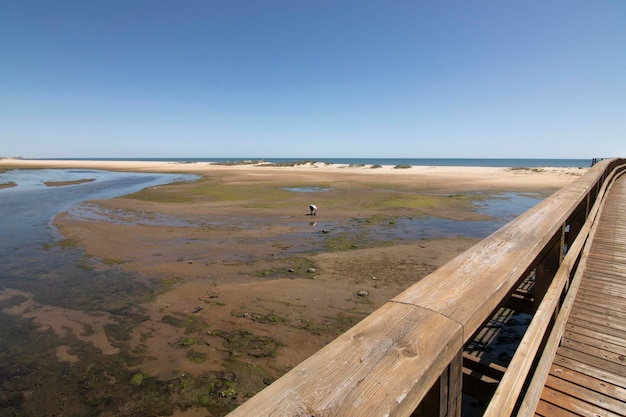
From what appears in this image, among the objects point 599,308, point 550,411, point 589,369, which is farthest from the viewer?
point 599,308

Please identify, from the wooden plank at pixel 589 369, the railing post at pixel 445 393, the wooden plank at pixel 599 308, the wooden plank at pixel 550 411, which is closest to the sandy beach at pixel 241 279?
the wooden plank at pixel 550 411

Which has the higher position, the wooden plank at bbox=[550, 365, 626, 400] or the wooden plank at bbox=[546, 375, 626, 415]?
the wooden plank at bbox=[550, 365, 626, 400]

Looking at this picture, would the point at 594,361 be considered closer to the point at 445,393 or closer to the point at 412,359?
the point at 445,393

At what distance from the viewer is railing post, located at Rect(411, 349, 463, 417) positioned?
1.22 metres

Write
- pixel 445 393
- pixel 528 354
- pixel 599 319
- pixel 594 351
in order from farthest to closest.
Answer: pixel 599 319
pixel 594 351
pixel 528 354
pixel 445 393

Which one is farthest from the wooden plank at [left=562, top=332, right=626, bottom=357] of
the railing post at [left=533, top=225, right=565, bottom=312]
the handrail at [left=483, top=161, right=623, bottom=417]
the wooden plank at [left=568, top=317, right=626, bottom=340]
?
the railing post at [left=533, top=225, right=565, bottom=312]

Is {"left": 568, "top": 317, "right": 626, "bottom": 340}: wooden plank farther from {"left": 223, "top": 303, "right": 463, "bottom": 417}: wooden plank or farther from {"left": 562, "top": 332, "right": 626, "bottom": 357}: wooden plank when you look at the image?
{"left": 223, "top": 303, "right": 463, "bottom": 417}: wooden plank

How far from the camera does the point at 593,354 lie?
10.3 feet

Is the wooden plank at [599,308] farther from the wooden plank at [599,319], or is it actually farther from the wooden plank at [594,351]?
the wooden plank at [594,351]

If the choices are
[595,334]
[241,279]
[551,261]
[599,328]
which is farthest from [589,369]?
[241,279]

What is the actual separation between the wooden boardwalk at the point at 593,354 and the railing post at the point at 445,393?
1953 millimetres

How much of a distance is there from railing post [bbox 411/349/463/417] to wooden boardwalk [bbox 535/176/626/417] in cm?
195

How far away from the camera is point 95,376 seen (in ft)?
16.1

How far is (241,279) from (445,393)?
25.1 feet
